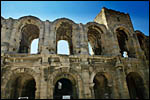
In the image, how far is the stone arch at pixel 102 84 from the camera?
8.37 metres

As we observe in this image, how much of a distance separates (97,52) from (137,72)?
13.8ft

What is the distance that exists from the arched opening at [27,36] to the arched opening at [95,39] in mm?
5490

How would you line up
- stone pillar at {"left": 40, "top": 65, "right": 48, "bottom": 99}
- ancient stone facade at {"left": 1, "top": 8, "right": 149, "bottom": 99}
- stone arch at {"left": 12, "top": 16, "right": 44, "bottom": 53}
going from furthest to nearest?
1. stone arch at {"left": 12, "top": 16, "right": 44, "bottom": 53}
2. ancient stone facade at {"left": 1, "top": 8, "right": 149, "bottom": 99}
3. stone pillar at {"left": 40, "top": 65, "right": 48, "bottom": 99}

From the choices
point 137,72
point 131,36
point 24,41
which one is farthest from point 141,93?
point 24,41

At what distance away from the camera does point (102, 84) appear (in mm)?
9570

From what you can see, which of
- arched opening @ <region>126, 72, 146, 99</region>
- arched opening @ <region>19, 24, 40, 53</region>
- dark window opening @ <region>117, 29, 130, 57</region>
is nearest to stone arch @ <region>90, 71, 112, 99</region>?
arched opening @ <region>126, 72, 146, 99</region>

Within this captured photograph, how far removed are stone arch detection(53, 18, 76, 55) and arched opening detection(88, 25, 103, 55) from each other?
206 centimetres

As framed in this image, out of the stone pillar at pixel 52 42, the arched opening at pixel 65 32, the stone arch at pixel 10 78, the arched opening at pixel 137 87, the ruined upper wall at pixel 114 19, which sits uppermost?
the ruined upper wall at pixel 114 19

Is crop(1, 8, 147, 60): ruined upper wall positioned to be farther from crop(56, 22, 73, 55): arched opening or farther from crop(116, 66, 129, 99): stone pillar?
crop(116, 66, 129, 99): stone pillar

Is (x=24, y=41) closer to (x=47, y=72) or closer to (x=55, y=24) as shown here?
(x=55, y=24)

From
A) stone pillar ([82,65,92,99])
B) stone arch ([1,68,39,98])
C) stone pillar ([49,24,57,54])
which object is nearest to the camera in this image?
stone arch ([1,68,39,98])

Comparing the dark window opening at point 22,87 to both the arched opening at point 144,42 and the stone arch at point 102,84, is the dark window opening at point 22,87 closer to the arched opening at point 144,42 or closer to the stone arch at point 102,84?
the stone arch at point 102,84

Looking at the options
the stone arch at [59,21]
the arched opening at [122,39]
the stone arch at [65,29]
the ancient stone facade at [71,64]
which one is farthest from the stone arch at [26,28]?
the arched opening at [122,39]

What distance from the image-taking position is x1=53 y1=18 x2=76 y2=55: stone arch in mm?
9859
